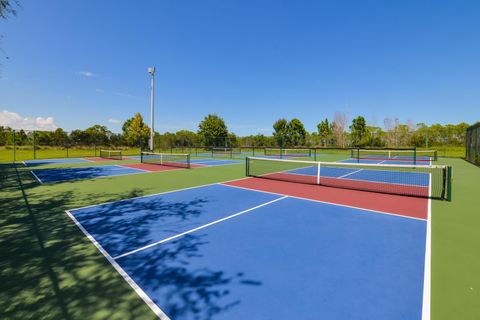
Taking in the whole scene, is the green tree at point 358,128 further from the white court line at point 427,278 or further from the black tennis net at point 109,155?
the white court line at point 427,278

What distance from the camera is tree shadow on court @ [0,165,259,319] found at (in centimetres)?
253

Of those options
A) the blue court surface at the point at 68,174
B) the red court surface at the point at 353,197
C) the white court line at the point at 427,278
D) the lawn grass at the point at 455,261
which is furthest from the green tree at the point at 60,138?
the lawn grass at the point at 455,261

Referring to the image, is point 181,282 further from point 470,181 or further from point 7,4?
point 7,4

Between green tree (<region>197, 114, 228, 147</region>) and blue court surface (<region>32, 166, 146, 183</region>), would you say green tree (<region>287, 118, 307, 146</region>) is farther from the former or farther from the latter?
blue court surface (<region>32, 166, 146, 183</region>)

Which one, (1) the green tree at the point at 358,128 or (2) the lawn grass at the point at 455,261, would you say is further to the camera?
(1) the green tree at the point at 358,128

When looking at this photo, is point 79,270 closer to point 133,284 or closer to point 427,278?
point 133,284

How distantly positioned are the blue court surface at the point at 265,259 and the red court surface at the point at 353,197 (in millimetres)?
699

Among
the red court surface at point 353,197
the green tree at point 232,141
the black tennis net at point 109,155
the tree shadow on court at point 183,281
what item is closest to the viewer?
the tree shadow on court at point 183,281

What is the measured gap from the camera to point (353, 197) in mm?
7684

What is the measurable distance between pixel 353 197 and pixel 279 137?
4314 centimetres

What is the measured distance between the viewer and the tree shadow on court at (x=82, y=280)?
2531 millimetres

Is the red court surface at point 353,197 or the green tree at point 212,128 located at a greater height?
the green tree at point 212,128

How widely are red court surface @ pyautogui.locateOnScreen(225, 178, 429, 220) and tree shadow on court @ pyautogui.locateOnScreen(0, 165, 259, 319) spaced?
483 cm

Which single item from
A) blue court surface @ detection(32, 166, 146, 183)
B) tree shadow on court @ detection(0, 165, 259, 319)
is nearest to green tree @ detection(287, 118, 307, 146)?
blue court surface @ detection(32, 166, 146, 183)
